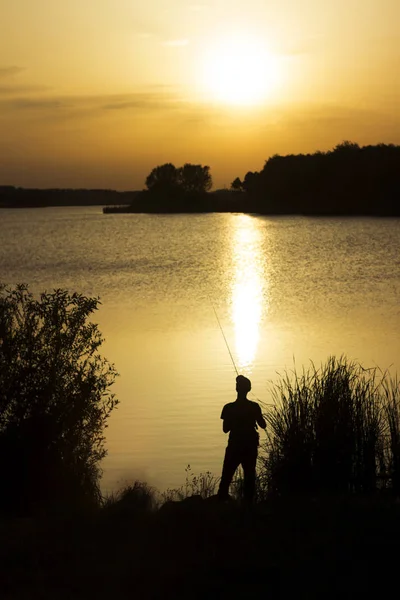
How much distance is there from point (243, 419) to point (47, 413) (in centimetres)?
409

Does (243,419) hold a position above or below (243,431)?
above

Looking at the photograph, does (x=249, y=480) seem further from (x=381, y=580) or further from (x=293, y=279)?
(x=293, y=279)

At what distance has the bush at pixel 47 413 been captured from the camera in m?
13.7

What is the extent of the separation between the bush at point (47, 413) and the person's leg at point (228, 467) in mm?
2201

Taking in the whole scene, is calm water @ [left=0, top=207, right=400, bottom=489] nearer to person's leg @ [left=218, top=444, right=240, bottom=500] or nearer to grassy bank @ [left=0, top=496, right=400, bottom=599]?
person's leg @ [left=218, top=444, right=240, bottom=500]

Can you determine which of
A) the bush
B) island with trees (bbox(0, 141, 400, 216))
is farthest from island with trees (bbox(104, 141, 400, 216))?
the bush

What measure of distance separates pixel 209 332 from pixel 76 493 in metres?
21.0

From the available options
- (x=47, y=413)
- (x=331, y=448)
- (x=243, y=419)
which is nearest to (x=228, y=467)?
(x=243, y=419)

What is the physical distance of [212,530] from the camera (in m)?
10.6

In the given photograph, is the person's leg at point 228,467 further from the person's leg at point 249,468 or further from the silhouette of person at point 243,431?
the person's leg at point 249,468

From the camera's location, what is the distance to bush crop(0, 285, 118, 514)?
13.7m

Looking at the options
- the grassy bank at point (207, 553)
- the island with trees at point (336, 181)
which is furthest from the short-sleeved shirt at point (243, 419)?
the island with trees at point (336, 181)

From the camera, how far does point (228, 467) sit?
475 inches

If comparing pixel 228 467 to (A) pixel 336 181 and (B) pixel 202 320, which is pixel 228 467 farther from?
(A) pixel 336 181
